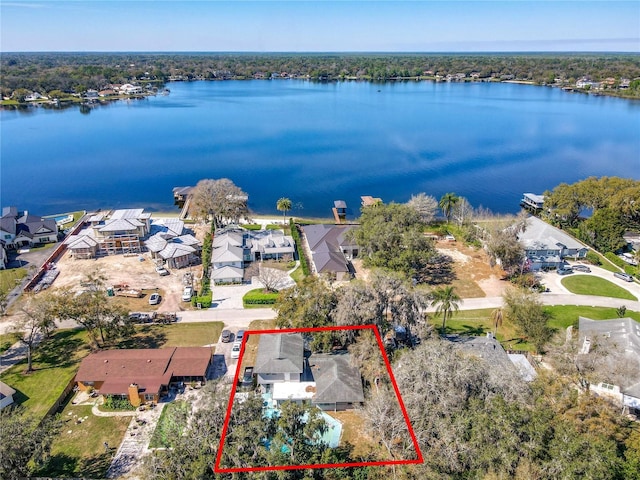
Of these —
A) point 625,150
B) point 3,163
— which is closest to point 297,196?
point 3,163

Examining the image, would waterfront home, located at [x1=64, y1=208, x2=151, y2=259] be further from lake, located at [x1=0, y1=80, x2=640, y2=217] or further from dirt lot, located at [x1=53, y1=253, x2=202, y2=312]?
lake, located at [x1=0, y1=80, x2=640, y2=217]

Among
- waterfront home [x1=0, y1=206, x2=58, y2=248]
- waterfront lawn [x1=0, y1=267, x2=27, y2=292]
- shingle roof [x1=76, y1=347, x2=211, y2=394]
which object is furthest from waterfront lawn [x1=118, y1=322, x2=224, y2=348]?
waterfront home [x1=0, y1=206, x2=58, y2=248]

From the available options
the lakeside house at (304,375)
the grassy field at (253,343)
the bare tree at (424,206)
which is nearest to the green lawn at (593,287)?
the bare tree at (424,206)

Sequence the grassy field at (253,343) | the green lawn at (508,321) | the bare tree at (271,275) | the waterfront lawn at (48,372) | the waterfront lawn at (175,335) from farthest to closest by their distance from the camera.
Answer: the bare tree at (271,275)
the green lawn at (508,321)
the waterfront lawn at (175,335)
the grassy field at (253,343)
the waterfront lawn at (48,372)

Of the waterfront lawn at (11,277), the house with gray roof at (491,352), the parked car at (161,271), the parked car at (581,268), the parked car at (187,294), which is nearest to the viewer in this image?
the house with gray roof at (491,352)

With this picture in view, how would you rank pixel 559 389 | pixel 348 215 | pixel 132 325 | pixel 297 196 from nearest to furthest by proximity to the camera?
1. pixel 559 389
2. pixel 132 325
3. pixel 348 215
4. pixel 297 196

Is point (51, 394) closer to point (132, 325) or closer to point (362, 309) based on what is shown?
point (132, 325)

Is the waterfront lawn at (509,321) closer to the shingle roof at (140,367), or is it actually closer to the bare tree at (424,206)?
the bare tree at (424,206)
